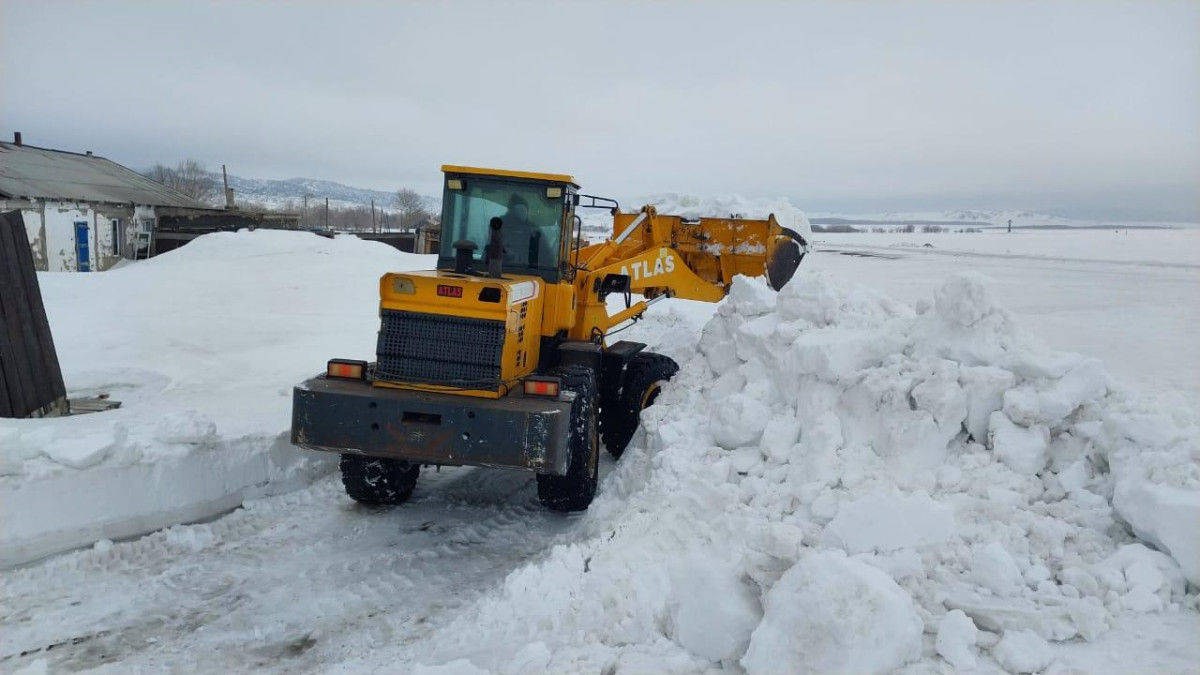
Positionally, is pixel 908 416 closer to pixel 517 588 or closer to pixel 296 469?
pixel 517 588

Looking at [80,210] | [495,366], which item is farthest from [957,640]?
[80,210]

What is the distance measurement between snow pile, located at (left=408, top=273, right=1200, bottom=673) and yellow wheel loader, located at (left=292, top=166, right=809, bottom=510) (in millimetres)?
865

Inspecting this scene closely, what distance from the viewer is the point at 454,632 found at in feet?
14.2

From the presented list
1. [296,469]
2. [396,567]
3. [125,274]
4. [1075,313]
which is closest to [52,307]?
Answer: [125,274]

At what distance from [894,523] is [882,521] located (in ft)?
0.19

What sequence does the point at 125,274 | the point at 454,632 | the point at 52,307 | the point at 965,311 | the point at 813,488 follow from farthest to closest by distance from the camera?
the point at 125,274
the point at 52,307
the point at 965,311
the point at 813,488
the point at 454,632

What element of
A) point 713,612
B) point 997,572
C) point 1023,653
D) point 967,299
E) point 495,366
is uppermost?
point 967,299

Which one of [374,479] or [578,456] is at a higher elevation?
[578,456]

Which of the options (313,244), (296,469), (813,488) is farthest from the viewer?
(313,244)

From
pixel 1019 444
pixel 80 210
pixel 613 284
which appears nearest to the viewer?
pixel 1019 444

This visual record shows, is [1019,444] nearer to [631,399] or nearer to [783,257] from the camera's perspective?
[631,399]

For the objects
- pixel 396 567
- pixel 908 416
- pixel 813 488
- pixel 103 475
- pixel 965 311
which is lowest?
pixel 396 567

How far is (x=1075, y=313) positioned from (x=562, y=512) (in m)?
11.3

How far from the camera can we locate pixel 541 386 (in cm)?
563
